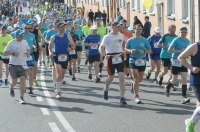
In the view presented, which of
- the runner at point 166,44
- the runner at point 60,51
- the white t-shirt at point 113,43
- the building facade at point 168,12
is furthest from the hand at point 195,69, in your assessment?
the building facade at point 168,12

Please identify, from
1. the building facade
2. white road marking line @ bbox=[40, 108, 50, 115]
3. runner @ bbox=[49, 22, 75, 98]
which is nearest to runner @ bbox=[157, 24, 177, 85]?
runner @ bbox=[49, 22, 75, 98]

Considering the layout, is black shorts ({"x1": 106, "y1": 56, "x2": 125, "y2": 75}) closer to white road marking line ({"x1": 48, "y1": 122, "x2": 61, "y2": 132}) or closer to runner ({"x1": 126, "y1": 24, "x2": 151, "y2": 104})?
runner ({"x1": 126, "y1": 24, "x2": 151, "y2": 104})

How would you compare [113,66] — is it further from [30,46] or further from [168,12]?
[168,12]

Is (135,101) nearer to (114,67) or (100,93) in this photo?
(114,67)

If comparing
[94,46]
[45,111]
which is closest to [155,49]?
[94,46]

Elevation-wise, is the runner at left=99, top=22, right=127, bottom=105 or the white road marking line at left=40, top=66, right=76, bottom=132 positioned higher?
the runner at left=99, top=22, right=127, bottom=105

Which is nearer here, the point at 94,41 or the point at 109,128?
the point at 109,128

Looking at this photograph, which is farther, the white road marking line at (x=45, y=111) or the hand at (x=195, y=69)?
the white road marking line at (x=45, y=111)

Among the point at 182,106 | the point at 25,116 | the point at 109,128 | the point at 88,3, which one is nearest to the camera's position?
the point at 109,128

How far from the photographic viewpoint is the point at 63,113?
41.1 ft

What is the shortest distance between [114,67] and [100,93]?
7.29 feet

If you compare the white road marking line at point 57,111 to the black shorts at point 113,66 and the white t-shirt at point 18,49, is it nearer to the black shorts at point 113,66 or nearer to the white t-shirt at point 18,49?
the white t-shirt at point 18,49

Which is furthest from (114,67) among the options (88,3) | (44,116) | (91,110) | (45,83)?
(88,3)

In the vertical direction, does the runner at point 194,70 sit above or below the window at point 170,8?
below
